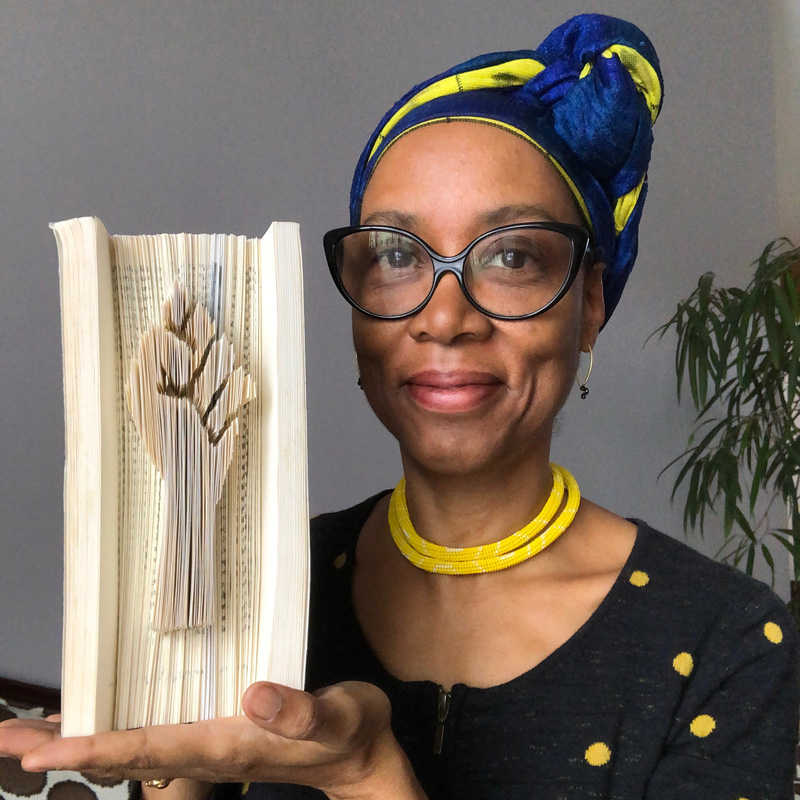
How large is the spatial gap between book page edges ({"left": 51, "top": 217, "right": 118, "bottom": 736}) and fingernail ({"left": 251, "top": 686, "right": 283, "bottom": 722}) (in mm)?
124

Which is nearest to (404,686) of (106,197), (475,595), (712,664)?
(475,595)

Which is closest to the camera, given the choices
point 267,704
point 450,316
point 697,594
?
point 267,704

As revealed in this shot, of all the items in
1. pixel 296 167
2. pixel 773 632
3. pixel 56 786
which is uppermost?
pixel 296 167

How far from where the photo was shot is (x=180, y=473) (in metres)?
0.52

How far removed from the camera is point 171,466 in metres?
0.52

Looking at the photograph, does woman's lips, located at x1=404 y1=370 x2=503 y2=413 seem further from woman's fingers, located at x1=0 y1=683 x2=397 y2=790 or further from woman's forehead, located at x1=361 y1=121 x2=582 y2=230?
woman's fingers, located at x1=0 y1=683 x2=397 y2=790

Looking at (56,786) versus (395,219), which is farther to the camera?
(56,786)

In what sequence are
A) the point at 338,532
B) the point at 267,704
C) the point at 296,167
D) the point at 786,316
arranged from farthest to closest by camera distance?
the point at 296,167 → the point at 786,316 → the point at 338,532 → the point at 267,704

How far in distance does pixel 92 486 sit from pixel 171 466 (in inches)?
2.3

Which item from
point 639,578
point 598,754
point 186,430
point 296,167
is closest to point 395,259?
point 186,430

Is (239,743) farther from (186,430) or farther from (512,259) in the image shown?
(512,259)

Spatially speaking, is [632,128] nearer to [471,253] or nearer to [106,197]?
[471,253]

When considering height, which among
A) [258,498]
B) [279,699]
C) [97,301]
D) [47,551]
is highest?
[97,301]

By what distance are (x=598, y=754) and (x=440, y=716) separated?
Result: 0.17 m
